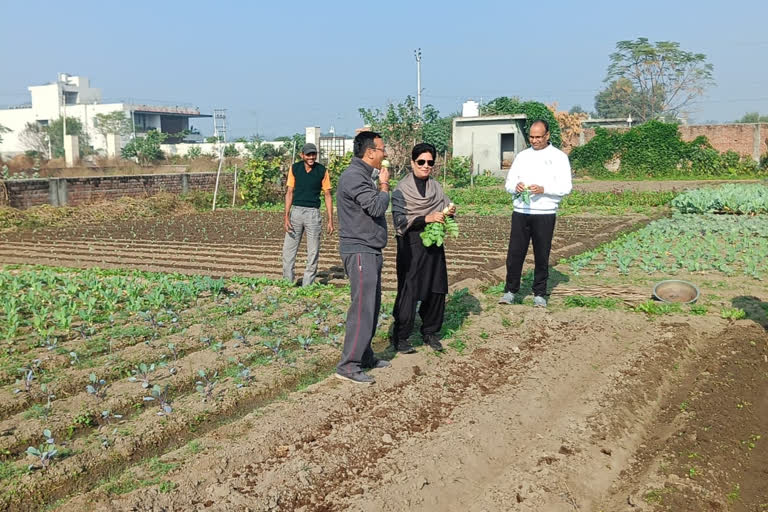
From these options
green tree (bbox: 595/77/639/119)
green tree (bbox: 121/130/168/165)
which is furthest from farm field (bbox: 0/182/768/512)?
green tree (bbox: 595/77/639/119)

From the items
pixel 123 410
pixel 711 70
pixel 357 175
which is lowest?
pixel 123 410

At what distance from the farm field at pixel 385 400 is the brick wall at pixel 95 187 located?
9.42 m

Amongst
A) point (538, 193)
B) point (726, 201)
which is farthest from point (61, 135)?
point (538, 193)

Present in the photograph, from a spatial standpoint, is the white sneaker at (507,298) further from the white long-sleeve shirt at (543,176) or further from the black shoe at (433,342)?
the black shoe at (433,342)

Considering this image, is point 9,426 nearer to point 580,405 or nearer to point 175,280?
point 580,405

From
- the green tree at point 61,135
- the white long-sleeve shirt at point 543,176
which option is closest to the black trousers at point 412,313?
the white long-sleeve shirt at point 543,176

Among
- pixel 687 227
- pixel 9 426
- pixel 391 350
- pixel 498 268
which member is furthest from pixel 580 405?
pixel 687 227

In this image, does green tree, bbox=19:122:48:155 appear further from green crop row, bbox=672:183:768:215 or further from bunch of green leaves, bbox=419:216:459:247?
bunch of green leaves, bbox=419:216:459:247

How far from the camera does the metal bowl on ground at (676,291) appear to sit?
25.8 feet

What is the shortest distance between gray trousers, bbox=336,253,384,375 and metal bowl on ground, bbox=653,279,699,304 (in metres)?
4.14

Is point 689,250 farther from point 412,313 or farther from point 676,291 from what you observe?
point 412,313

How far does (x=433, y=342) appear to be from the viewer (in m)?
6.23

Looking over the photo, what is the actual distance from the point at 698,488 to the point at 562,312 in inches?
152

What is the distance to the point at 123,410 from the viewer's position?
503 centimetres
